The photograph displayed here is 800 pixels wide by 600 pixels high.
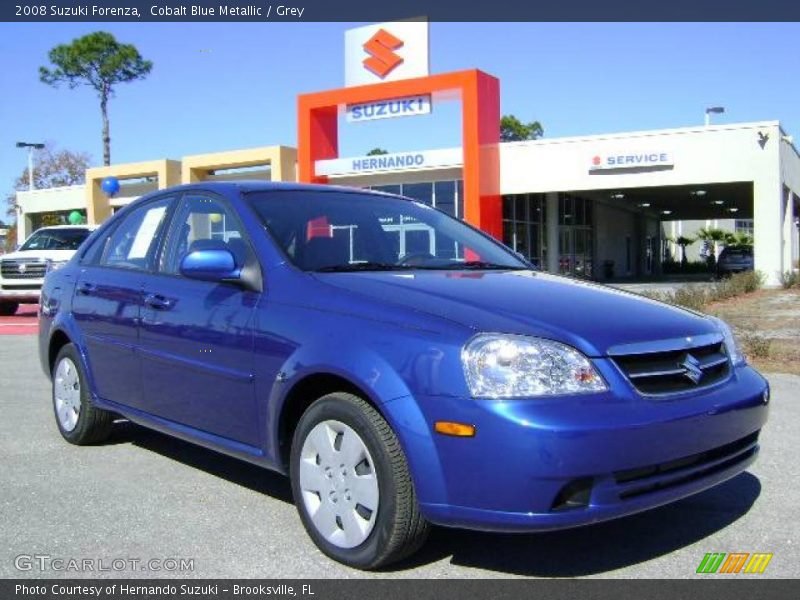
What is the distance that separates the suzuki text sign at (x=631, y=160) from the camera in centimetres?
2630

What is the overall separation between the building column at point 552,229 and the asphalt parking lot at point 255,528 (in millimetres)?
27803

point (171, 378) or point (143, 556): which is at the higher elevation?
point (171, 378)

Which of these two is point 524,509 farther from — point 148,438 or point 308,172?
point 308,172

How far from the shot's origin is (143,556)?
3699 mm

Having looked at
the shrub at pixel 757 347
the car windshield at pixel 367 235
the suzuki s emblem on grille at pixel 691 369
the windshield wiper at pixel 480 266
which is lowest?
the shrub at pixel 757 347

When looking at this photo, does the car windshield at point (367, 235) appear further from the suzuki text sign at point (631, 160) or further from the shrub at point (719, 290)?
the suzuki text sign at point (631, 160)

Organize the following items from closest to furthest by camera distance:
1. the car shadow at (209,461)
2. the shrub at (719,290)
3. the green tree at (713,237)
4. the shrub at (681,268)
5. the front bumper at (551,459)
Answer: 1. the front bumper at (551,459)
2. the car shadow at (209,461)
3. the shrub at (719,290)
4. the shrub at (681,268)
5. the green tree at (713,237)

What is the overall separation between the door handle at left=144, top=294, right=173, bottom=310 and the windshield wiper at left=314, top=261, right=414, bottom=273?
1024 mm

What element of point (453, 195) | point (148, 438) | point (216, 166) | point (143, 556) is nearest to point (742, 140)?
point (453, 195)

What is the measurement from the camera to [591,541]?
3.87 metres

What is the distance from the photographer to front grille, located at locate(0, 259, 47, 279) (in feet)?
54.8

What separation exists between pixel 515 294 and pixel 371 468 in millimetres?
1023

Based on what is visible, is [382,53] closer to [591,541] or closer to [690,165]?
[690,165]

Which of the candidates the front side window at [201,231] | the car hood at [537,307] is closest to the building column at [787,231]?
the car hood at [537,307]
